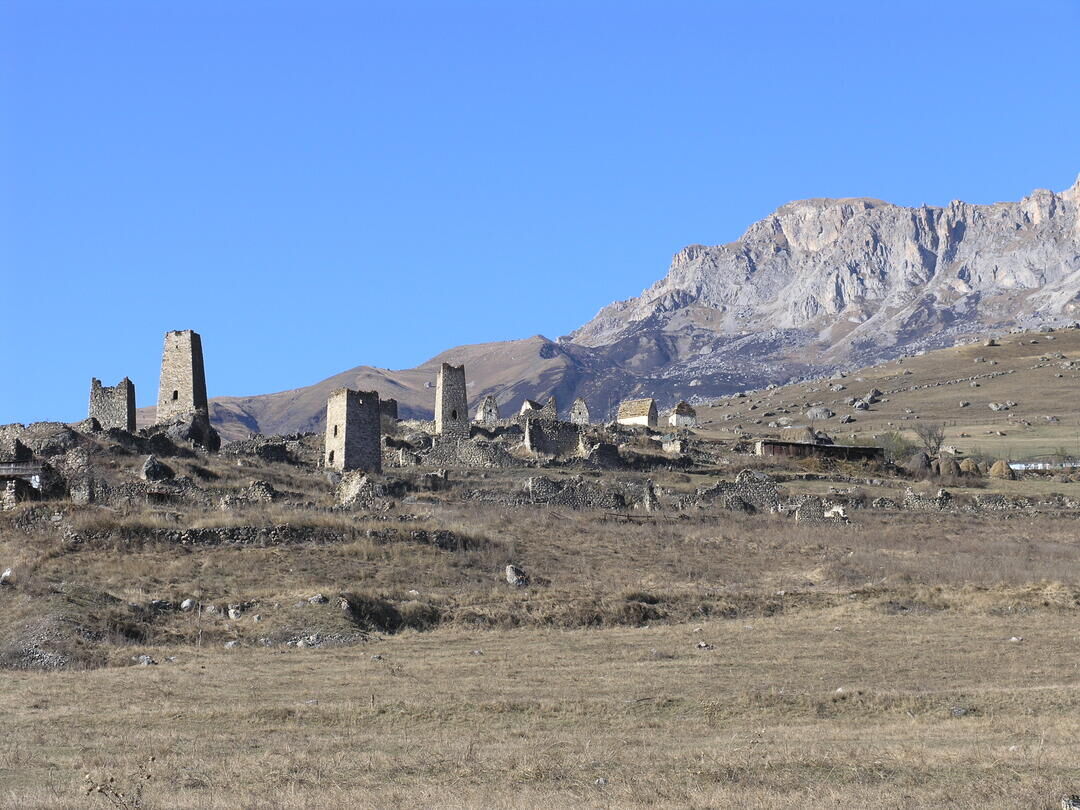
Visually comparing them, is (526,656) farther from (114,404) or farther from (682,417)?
(682,417)

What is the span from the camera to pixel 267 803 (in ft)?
47.6

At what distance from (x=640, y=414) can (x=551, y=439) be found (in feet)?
97.3

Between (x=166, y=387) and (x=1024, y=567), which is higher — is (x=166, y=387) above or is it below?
above

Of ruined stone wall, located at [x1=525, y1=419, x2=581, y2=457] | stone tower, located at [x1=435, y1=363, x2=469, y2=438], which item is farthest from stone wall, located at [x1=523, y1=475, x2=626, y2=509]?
stone tower, located at [x1=435, y1=363, x2=469, y2=438]

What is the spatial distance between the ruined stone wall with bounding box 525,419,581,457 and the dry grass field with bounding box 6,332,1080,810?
12.0 m

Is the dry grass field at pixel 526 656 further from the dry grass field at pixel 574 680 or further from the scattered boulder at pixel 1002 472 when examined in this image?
the scattered boulder at pixel 1002 472

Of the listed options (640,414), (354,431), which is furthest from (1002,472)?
(354,431)

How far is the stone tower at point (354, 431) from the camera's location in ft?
167

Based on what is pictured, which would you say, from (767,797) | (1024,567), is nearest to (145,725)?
(767,797)

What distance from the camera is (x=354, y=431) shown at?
168 feet

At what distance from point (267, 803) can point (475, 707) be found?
6.56 m

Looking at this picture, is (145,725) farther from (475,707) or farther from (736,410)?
(736,410)

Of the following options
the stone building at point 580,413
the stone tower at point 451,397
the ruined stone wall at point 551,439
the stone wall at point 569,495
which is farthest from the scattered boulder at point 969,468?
the stone building at point 580,413

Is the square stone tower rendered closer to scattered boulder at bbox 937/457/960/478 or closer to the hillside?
scattered boulder at bbox 937/457/960/478
